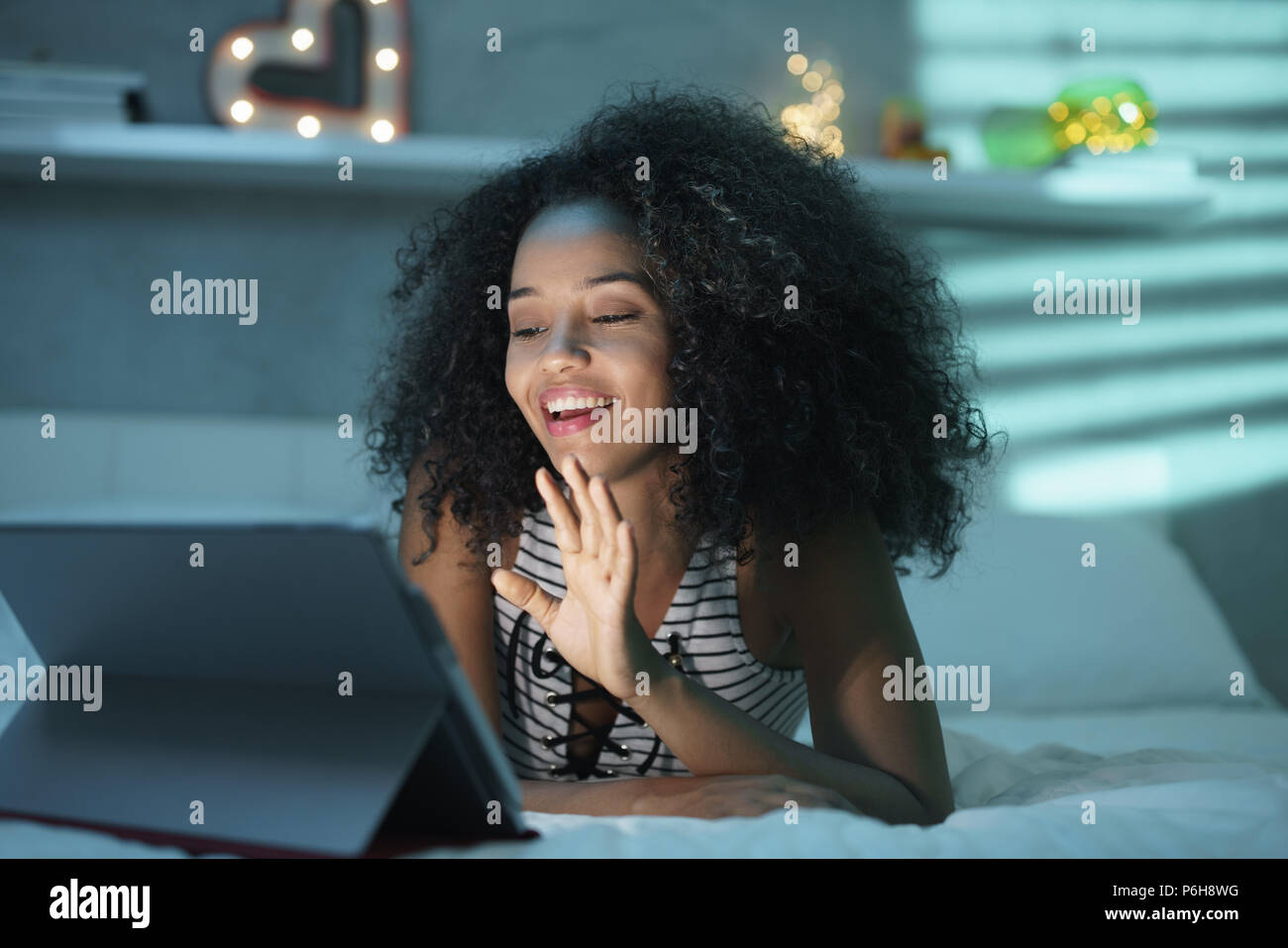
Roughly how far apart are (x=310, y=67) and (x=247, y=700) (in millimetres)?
1756

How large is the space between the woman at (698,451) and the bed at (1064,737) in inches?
6.5

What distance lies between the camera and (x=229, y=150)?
6.52 ft

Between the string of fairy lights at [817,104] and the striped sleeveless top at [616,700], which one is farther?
the string of fairy lights at [817,104]

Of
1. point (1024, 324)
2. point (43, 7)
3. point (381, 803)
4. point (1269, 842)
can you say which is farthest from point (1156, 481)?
point (43, 7)

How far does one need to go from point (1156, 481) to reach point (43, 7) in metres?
2.61

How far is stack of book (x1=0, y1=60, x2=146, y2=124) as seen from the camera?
1.96 metres

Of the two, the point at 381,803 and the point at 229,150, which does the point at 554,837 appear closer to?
the point at 381,803

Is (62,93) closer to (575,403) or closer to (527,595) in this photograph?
(575,403)

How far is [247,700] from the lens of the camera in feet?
2.23

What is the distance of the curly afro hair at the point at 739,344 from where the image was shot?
110cm

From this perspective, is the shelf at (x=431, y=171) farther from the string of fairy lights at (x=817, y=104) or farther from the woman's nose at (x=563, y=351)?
the woman's nose at (x=563, y=351)

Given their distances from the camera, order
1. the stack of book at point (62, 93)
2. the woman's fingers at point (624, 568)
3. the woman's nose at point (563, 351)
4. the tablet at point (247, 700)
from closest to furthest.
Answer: the tablet at point (247, 700) → the woman's fingers at point (624, 568) → the woman's nose at point (563, 351) → the stack of book at point (62, 93)

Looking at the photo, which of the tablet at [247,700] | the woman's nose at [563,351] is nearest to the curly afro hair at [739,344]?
the woman's nose at [563,351]

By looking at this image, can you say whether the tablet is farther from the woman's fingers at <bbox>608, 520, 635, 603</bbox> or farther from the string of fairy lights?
the string of fairy lights
